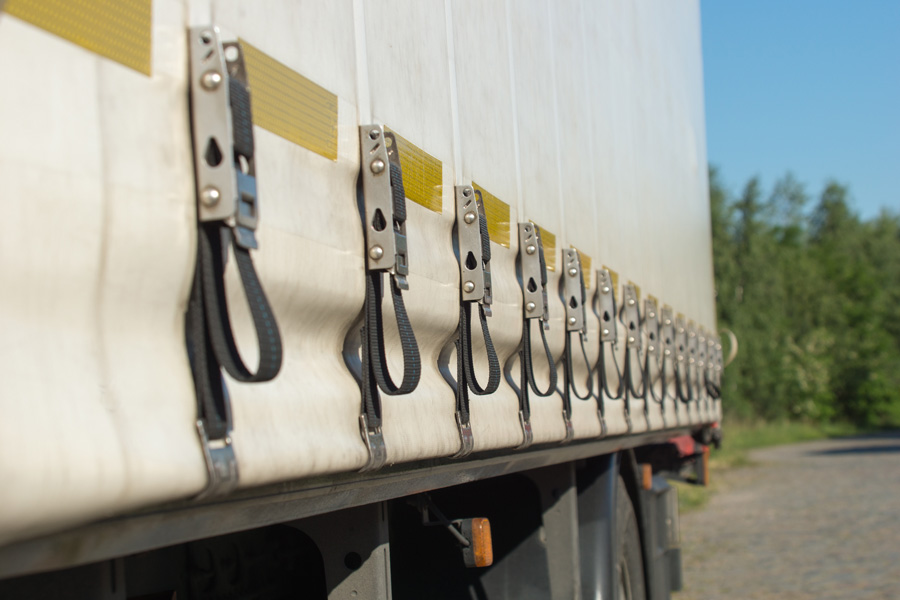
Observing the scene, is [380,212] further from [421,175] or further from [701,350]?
[701,350]

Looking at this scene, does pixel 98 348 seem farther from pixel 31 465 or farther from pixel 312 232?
pixel 312 232

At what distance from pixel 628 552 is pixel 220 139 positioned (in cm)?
387

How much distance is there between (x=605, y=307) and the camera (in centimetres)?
405

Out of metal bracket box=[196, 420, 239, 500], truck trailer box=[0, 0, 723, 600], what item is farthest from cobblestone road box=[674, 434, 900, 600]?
metal bracket box=[196, 420, 239, 500]

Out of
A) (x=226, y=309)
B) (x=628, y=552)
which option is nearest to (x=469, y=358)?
(x=226, y=309)

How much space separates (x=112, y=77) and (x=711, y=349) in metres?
7.45

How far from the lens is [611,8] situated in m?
4.61

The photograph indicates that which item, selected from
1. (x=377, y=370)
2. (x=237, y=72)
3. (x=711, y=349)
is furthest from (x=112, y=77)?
(x=711, y=349)

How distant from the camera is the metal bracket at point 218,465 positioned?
1359 mm

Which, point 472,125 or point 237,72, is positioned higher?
point 472,125

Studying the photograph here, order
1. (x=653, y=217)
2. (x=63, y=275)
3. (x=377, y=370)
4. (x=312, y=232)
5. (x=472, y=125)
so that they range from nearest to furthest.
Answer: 1. (x=63, y=275)
2. (x=312, y=232)
3. (x=377, y=370)
4. (x=472, y=125)
5. (x=653, y=217)

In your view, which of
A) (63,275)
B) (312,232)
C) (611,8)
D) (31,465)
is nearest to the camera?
(31,465)

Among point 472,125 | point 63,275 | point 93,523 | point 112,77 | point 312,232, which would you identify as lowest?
point 93,523

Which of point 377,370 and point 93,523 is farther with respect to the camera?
point 377,370
